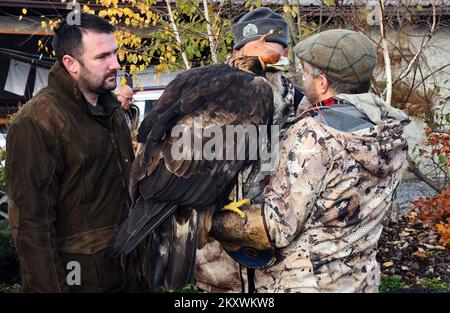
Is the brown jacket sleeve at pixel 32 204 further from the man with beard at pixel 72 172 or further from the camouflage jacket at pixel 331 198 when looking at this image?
the camouflage jacket at pixel 331 198

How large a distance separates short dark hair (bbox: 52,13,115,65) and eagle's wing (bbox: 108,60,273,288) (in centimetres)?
48

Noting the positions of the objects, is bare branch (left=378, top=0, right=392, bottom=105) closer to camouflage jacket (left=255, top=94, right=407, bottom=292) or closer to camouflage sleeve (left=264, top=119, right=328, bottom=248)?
camouflage jacket (left=255, top=94, right=407, bottom=292)

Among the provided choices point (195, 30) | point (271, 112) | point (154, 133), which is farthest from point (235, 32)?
point (195, 30)

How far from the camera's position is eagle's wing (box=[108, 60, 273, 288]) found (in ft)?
8.80

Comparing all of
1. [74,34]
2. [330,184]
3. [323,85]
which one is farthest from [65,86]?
[330,184]

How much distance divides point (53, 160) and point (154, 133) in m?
0.49

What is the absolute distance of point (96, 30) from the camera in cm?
307

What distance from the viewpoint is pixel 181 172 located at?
9.17 feet

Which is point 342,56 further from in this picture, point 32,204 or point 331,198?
point 32,204

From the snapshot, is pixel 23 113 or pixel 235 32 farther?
pixel 235 32

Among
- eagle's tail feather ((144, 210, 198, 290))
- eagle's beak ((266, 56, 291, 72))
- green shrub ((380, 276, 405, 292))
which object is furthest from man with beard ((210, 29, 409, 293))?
green shrub ((380, 276, 405, 292))

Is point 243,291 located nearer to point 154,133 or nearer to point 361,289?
point 361,289

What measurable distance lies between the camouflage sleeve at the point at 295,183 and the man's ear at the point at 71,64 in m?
1.17

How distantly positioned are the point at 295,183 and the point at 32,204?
1209mm
